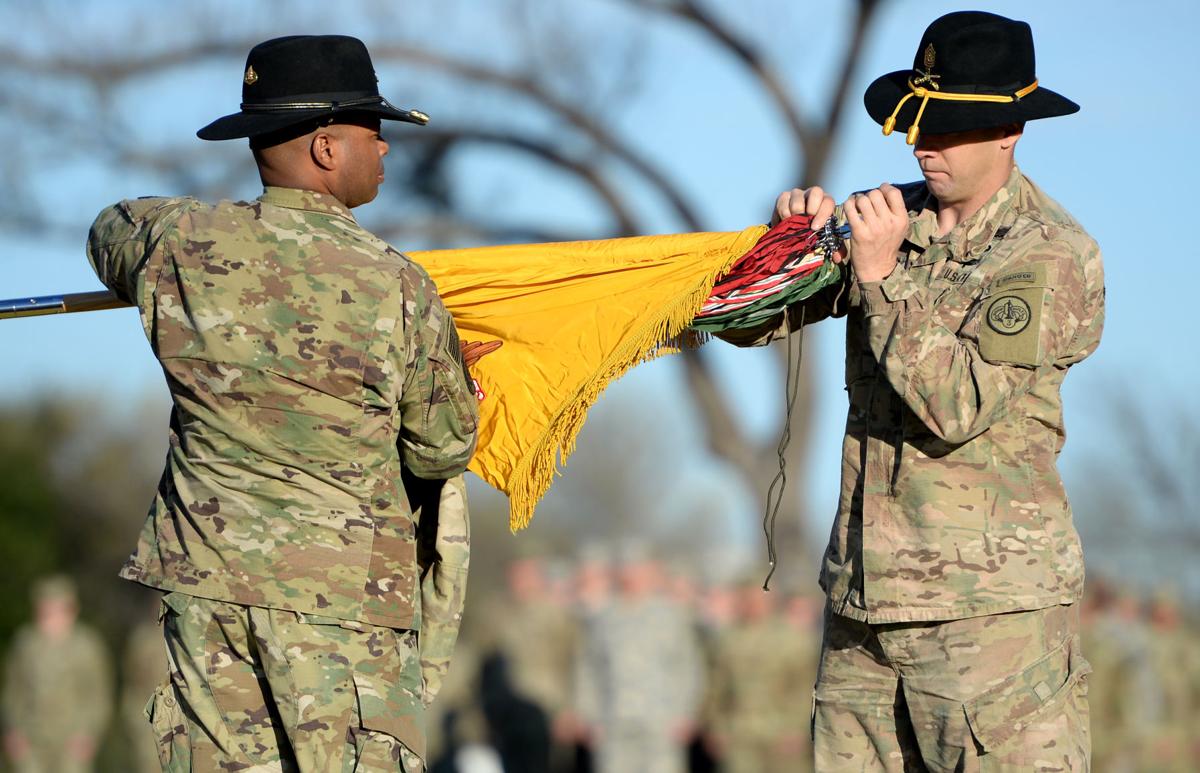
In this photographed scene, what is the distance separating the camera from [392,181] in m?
18.4

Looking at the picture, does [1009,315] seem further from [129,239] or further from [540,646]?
[540,646]

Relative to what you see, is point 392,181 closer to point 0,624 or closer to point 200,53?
point 200,53

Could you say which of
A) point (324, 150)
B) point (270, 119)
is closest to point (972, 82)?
point (324, 150)

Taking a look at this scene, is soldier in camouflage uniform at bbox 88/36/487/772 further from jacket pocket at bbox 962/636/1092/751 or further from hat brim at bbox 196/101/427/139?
jacket pocket at bbox 962/636/1092/751

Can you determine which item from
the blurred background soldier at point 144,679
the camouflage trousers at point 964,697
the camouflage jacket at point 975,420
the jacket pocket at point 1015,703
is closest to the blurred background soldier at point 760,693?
the blurred background soldier at point 144,679

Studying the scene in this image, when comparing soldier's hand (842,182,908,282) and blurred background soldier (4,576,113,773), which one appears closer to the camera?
soldier's hand (842,182,908,282)

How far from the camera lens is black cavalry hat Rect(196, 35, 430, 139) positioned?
4695 millimetres

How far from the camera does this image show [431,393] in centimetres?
479

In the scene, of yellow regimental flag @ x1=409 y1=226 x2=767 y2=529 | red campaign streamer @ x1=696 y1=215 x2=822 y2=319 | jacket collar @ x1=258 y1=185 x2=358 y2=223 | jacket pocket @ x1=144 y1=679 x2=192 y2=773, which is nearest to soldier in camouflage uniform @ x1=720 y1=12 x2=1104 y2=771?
red campaign streamer @ x1=696 y1=215 x2=822 y2=319

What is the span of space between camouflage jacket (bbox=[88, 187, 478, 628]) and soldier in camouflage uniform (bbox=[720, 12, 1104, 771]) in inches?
51.2

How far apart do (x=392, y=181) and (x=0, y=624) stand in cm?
784

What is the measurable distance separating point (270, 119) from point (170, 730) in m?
1.68

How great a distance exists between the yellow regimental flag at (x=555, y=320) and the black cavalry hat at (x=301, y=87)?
0.95 metres

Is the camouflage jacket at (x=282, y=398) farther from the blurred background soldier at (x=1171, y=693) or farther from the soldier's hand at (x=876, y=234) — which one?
the blurred background soldier at (x=1171, y=693)
